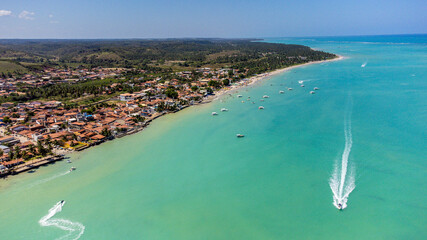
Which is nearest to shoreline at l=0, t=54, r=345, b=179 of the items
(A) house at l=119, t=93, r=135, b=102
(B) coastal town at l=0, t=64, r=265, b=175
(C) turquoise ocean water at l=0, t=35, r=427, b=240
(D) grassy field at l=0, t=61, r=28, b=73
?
(B) coastal town at l=0, t=64, r=265, b=175

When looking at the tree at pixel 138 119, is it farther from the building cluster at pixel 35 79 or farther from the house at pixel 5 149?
the building cluster at pixel 35 79

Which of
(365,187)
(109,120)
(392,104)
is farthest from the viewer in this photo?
(392,104)

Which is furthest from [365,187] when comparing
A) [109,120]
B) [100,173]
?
[109,120]

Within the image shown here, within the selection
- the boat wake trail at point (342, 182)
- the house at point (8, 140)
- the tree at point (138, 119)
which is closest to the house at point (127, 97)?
the tree at point (138, 119)

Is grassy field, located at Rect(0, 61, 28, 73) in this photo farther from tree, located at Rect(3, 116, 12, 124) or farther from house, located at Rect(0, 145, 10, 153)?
house, located at Rect(0, 145, 10, 153)

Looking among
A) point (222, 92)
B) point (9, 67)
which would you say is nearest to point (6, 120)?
point (222, 92)

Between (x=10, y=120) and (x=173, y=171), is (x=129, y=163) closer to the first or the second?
(x=173, y=171)
